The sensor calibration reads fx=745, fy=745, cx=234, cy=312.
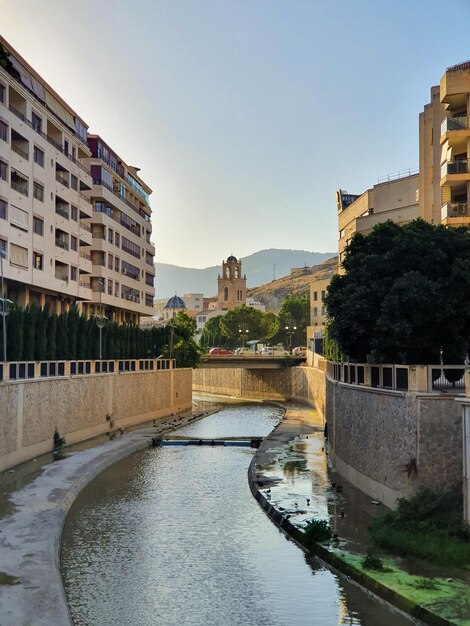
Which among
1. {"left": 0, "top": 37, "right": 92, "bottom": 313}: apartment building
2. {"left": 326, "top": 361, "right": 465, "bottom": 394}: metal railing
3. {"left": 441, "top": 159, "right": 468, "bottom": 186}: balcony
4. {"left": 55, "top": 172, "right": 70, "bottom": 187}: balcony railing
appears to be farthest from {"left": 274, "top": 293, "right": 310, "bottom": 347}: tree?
{"left": 326, "top": 361, "right": 465, "bottom": 394}: metal railing

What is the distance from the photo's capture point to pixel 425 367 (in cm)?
2338

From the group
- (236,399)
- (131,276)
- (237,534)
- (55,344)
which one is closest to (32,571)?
(237,534)

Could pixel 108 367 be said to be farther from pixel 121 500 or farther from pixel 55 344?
pixel 121 500

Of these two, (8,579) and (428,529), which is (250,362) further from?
(8,579)

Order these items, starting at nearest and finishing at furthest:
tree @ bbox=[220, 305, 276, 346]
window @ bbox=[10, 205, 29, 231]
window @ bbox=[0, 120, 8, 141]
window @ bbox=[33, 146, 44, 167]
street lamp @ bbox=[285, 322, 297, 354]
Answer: window @ bbox=[0, 120, 8, 141] < window @ bbox=[10, 205, 29, 231] < window @ bbox=[33, 146, 44, 167] < street lamp @ bbox=[285, 322, 297, 354] < tree @ bbox=[220, 305, 276, 346]

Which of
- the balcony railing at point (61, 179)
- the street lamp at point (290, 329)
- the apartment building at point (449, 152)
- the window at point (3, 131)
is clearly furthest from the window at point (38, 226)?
the street lamp at point (290, 329)

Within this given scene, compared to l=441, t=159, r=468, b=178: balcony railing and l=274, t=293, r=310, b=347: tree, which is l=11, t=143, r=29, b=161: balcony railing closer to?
l=441, t=159, r=468, b=178: balcony railing

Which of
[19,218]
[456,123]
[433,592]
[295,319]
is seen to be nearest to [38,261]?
[19,218]

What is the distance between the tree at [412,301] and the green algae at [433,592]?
10689 mm

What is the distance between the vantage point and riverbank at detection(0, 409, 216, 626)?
17281mm

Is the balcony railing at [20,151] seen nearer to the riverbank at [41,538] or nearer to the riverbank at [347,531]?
the riverbank at [41,538]

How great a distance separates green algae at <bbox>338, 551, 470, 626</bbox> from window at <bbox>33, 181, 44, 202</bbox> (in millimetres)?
40092

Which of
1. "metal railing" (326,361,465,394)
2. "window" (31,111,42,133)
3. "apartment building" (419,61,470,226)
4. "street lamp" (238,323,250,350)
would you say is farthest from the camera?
"street lamp" (238,323,250,350)

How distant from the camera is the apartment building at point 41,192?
158 feet
